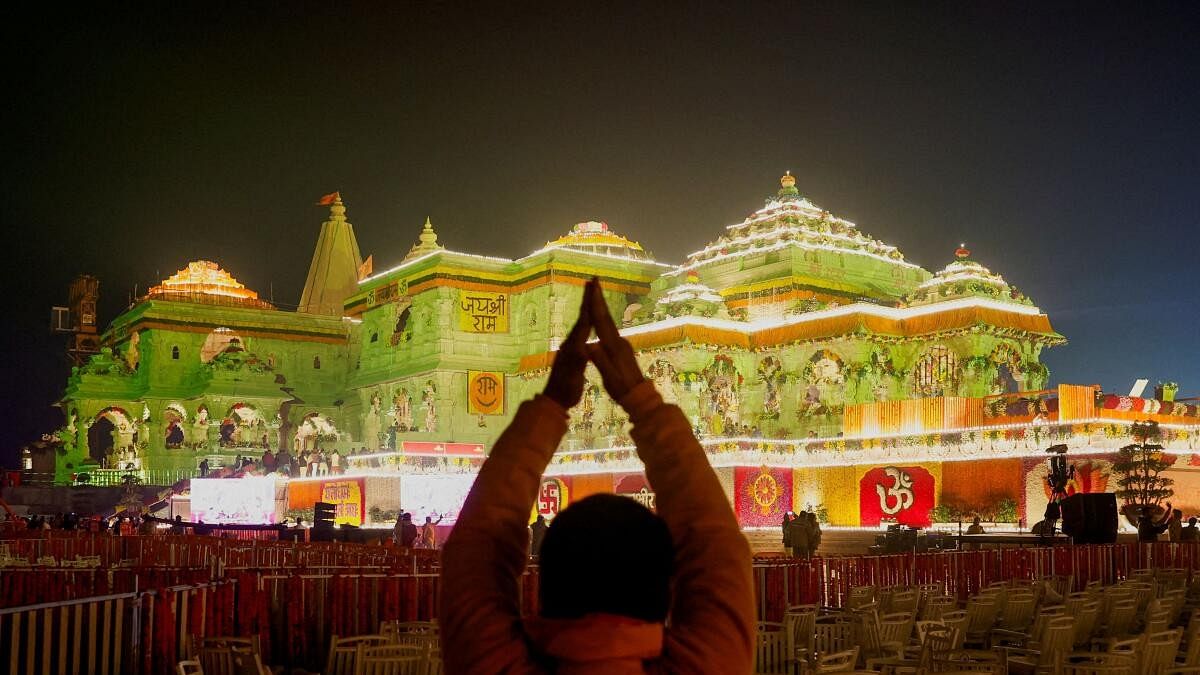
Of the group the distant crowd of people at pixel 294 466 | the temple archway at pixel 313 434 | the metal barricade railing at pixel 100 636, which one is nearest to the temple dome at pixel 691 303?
the distant crowd of people at pixel 294 466

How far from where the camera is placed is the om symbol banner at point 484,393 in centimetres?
5041

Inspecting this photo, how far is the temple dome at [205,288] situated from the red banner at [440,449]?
2578cm

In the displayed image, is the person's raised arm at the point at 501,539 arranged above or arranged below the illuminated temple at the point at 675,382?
below

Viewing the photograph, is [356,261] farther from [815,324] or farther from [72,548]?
[72,548]

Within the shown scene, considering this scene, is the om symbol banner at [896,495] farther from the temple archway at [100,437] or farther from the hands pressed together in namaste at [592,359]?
the temple archway at [100,437]

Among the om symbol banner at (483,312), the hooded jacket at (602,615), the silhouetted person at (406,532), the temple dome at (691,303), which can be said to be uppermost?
the om symbol banner at (483,312)

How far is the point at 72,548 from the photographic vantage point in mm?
20406

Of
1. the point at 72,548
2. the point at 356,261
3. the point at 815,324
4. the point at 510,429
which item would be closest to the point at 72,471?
the point at 356,261

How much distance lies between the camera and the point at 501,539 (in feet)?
8.53

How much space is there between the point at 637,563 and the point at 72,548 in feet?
65.9

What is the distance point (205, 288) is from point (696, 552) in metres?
70.6

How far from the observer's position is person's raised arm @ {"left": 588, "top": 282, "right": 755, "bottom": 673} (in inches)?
97.2

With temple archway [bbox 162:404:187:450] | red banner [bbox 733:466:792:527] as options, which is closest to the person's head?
red banner [bbox 733:466:792:527]

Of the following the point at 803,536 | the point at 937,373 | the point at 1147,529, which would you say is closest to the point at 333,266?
the point at 937,373
